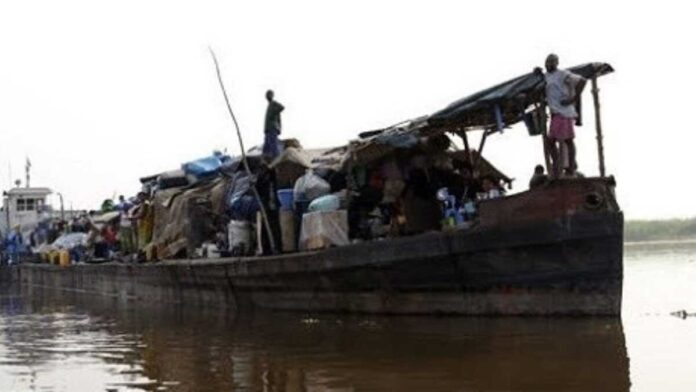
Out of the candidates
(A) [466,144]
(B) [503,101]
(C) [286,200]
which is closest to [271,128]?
(C) [286,200]

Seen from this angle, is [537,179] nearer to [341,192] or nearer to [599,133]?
[599,133]

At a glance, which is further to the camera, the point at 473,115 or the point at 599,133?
the point at 473,115

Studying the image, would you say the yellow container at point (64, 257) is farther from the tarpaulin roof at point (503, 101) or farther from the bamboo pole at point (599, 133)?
the bamboo pole at point (599, 133)

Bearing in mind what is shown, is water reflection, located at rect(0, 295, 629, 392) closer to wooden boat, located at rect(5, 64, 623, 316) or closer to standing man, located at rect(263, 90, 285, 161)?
wooden boat, located at rect(5, 64, 623, 316)

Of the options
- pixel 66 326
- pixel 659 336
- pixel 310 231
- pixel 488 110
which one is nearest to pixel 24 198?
pixel 66 326

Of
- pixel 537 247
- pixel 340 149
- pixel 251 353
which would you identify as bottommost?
pixel 251 353

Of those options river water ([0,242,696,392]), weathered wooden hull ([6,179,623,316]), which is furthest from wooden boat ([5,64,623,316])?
river water ([0,242,696,392])

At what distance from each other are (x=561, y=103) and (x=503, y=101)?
87 centimetres

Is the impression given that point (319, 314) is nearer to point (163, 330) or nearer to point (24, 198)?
point (163, 330)

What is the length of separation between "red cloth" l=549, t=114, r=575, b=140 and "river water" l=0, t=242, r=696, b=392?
2028mm

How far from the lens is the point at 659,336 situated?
8586 millimetres

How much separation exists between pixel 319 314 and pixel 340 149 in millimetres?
2845

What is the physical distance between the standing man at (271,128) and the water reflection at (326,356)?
106 inches

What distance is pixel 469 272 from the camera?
10102 mm
